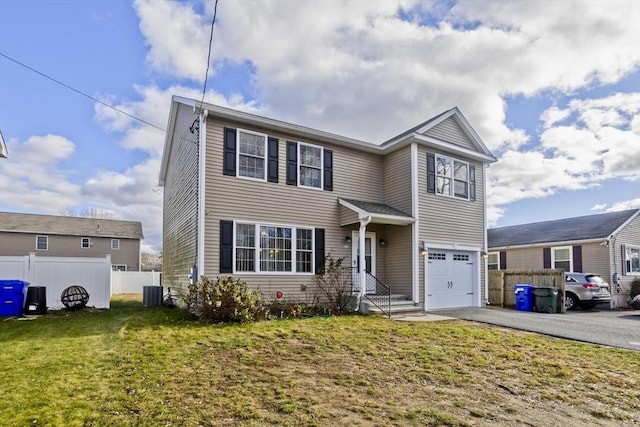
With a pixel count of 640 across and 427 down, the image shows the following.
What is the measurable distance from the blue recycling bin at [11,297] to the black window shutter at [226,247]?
5521 mm

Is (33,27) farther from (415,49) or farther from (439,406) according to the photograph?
(439,406)

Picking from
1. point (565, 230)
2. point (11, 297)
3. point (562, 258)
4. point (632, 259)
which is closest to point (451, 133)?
point (562, 258)

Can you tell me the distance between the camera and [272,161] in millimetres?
11992

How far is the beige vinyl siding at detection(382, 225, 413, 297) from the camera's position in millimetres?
13318

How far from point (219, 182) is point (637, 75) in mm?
13477

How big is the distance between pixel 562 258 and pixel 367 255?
11993 mm

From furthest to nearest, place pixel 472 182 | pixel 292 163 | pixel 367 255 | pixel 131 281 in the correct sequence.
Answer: pixel 131 281 → pixel 472 182 → pixel 367 255 → pixel 292 163

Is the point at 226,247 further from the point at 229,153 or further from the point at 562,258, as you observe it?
the point at 562,258

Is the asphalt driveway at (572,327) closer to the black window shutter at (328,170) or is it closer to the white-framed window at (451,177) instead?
the white-framed window at (451,177)

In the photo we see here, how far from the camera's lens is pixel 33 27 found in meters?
9.87

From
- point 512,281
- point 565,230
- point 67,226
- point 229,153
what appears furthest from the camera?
point 67,226

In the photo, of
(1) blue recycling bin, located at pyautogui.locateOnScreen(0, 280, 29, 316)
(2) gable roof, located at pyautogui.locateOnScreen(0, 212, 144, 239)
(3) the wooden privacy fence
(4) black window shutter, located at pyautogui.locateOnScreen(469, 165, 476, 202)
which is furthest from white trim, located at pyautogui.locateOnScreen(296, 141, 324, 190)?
(2) gable roof, located at pyautogui.locateOnScreen(0, 212, 144, 239)

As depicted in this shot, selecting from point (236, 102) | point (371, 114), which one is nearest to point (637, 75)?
point (371, 114)

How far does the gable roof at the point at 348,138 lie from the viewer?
11.1 metres
